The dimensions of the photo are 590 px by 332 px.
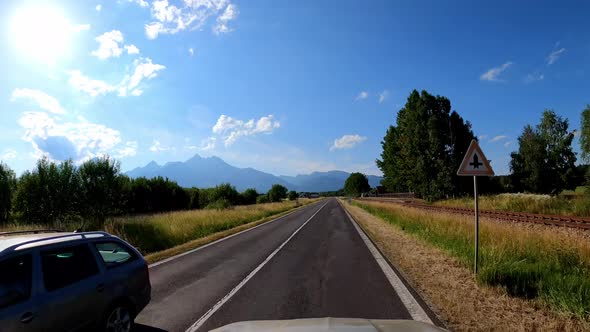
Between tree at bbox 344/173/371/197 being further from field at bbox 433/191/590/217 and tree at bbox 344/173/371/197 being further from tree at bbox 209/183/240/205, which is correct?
field at bbox 433/191/590/217

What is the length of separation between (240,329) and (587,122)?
174 ft

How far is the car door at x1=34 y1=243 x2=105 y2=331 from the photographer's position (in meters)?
3.81

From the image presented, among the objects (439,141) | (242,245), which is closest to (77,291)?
(242,245)

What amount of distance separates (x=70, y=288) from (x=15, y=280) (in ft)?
1.87

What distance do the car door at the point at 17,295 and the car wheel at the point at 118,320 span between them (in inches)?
44.9

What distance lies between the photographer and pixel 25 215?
23.9 meters

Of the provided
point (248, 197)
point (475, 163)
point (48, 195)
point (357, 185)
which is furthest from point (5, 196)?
point (357, 185)

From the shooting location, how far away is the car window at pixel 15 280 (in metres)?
3.46

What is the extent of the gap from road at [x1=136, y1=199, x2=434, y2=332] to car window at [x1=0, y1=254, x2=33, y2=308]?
2149 mm

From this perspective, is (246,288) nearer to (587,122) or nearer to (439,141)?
(439,141)

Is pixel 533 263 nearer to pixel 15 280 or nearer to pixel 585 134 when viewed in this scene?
pixel 15 280

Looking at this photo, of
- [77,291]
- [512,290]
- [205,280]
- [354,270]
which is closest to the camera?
[77,291]

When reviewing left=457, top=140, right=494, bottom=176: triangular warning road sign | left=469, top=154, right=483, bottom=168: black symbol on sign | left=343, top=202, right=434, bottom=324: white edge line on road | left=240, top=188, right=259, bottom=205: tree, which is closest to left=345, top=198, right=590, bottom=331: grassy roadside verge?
left=343, top=202, right=434, bottom=324: white edge line on road

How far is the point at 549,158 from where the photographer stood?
5606 cm
